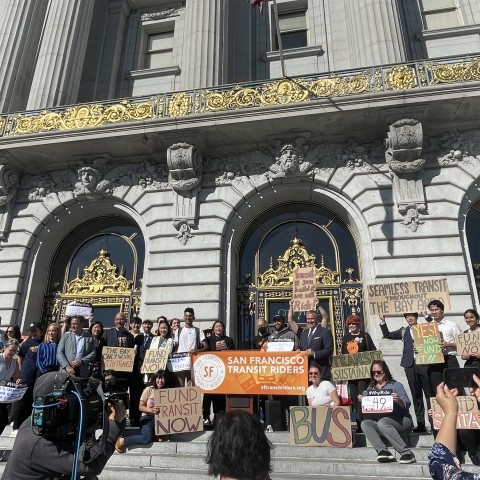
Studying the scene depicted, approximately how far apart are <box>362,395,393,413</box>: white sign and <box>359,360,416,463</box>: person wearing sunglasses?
0.21ft

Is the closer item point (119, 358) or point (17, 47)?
point (119, 358)

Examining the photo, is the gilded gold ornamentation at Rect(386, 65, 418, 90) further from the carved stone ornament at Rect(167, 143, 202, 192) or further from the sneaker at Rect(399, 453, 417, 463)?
the sneaker at Rect(399, 453, 417, 463)

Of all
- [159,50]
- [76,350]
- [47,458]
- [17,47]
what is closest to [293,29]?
[159,50]

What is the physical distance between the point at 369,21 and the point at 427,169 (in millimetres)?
6115

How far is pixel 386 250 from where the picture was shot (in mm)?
11492

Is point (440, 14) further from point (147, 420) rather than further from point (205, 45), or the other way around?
point (147, 420)

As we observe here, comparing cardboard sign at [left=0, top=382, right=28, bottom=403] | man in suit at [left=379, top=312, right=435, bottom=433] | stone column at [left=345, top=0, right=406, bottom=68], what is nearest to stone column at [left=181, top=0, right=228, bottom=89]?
stone column at [left=345, top=0, right=406, bottom=68]

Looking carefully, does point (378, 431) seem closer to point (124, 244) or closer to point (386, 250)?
point (386, 250)

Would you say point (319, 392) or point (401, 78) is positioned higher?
point (401, 78)

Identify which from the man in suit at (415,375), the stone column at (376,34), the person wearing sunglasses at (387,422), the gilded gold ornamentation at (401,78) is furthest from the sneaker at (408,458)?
the stone column at (376,34)

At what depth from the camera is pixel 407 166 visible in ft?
38.7

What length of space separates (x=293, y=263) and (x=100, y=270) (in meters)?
6.56

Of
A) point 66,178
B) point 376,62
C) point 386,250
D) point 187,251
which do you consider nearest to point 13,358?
point 187,251

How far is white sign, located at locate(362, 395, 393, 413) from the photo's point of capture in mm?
→ 6577
